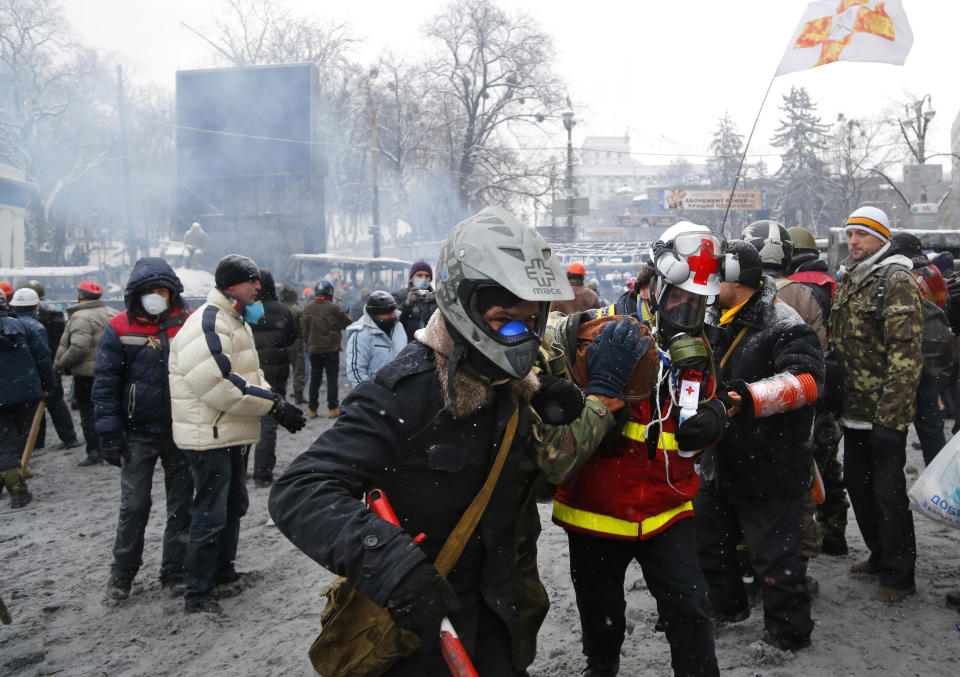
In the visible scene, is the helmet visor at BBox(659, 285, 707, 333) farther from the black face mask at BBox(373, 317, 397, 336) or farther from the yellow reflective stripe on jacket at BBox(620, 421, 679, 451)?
the black face mask at BBox(373, 317, 397, 336)

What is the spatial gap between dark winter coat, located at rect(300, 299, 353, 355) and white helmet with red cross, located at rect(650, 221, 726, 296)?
8.33 metres

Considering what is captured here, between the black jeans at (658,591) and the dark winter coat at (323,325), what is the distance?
8146 mm

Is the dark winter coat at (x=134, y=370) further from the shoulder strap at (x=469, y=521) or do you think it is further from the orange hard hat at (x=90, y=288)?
the orange hard hat at (x=90, y=288)

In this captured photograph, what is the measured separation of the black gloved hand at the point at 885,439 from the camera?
4020mm

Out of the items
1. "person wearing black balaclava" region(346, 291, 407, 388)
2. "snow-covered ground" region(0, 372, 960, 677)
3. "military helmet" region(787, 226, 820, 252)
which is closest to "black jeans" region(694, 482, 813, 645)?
"snow-covered ground" region(0, 372, 960, 677)

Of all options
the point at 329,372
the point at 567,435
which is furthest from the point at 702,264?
the point at 329,372

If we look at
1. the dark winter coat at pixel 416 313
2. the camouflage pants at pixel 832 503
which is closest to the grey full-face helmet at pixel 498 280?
the camouflage pants at pixel 832 503

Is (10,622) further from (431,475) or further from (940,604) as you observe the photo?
(940,604)

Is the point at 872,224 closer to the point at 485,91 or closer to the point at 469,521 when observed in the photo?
the point at 469,521

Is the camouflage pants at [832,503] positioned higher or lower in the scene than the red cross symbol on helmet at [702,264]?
lower

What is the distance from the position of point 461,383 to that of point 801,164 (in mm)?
55873

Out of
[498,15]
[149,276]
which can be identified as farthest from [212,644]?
[498,15]

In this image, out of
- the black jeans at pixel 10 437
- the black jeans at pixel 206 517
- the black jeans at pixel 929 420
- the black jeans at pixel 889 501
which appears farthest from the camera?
the black jeans at pixel 10 437

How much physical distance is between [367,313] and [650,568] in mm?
4681
